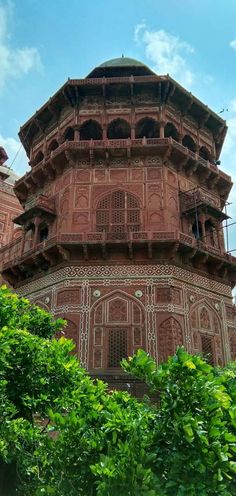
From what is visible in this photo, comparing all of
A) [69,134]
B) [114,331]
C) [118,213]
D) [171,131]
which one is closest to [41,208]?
[118,213]

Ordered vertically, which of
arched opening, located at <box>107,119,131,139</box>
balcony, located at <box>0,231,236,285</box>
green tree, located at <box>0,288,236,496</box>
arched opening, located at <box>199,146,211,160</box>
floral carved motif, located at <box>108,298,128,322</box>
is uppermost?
arched opening, located at <box>107,119,131,139</box>

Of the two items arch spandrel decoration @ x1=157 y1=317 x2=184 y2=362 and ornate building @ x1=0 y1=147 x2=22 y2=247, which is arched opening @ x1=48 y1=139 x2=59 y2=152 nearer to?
ornate building @ x1=0 y1=147 x2=22 y2=247

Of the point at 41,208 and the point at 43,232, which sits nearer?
the point at 41,208

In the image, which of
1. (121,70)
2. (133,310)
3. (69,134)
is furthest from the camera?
(121,70)

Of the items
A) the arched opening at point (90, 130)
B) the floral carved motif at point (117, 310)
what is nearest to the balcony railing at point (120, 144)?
the arched opening at point (90, 130)

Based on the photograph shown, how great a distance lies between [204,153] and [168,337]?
32.1ft

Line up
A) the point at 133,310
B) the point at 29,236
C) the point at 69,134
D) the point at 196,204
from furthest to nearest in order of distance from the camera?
the point at 69,134
the point at 29,236
the point at 196,204
the point at 133,310

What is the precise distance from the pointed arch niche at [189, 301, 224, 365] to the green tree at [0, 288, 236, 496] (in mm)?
8237

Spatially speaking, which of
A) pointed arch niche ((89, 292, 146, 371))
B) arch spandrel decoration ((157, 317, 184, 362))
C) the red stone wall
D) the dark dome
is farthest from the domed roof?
arch spandrel decoration ((157, 317, 184, 362))

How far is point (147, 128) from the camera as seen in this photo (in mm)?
18828

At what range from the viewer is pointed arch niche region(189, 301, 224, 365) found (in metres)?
14.7

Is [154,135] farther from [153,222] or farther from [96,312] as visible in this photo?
[96,312]

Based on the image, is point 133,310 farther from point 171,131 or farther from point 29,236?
point 171,131

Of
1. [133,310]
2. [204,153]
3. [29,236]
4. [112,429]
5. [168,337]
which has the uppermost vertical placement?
[204,153]
